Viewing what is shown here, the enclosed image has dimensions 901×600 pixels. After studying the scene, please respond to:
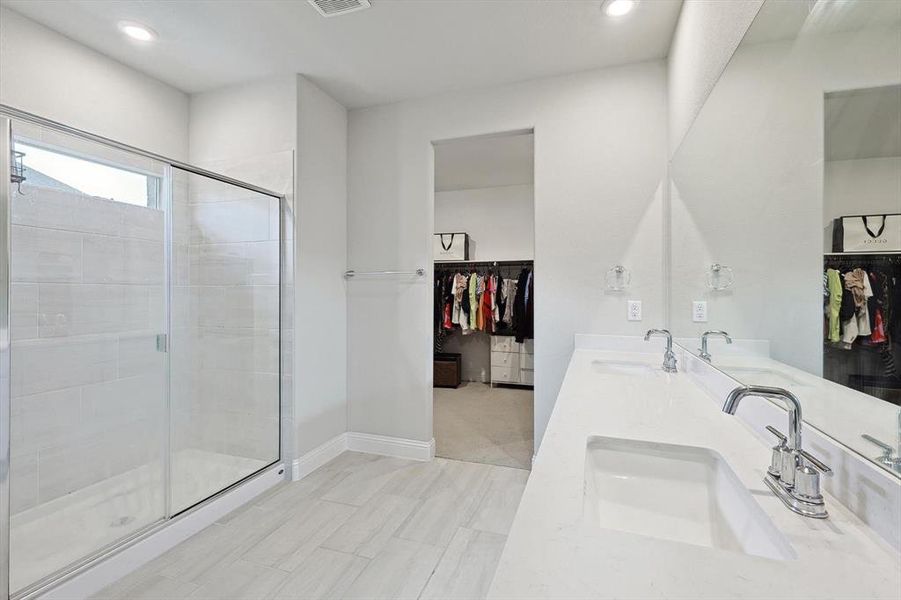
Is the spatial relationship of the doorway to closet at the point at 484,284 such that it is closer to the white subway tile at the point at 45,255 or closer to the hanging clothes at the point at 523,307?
the hanging clothes at the point at 523,307

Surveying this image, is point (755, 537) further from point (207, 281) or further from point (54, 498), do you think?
point (54, 498)

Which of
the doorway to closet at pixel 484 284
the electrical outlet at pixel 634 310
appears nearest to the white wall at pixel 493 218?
the doorway to closet at pixel 484 284

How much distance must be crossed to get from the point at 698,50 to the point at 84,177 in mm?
2873

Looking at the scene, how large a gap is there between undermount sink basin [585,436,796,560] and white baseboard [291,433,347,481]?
208 centimetres

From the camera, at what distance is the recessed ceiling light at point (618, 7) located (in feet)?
5.90

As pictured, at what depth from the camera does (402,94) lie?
269 cm

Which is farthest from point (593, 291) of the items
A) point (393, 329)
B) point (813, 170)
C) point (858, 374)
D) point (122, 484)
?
point (122, 484)

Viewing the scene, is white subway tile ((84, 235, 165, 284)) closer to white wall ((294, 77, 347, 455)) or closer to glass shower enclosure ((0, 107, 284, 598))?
glass shower enclosure ((0, 107, 284, 598))

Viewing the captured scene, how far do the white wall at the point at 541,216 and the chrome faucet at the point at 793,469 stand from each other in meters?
1.69

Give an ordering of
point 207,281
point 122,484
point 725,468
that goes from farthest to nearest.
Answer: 1. point 207,281
2. point 122,484
3. point 725,468

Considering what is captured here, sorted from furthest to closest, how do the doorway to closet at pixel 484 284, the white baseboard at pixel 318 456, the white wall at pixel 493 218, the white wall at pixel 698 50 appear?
the white wall at pixel 493 218
the doorway to closet at pixel 484 284
the white baseboard at pixel 318 456
the white wall at pixel 698 50

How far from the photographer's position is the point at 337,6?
185 cm

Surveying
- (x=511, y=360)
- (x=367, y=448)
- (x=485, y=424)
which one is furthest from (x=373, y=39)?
(x=511, y=360)

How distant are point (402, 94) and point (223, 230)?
148cm
